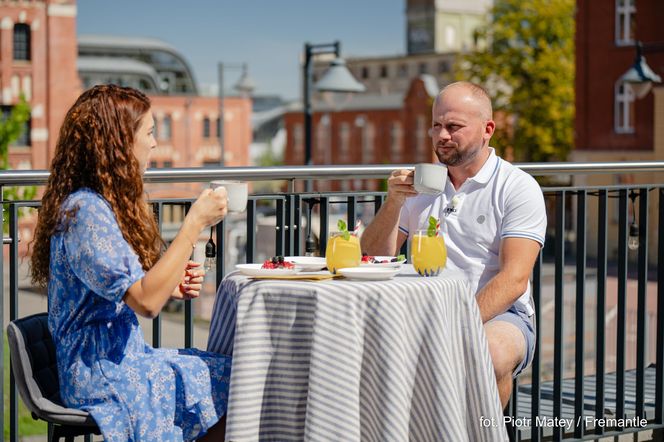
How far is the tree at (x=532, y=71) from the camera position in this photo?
5672cm

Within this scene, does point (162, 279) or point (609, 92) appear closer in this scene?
point (162, 279)

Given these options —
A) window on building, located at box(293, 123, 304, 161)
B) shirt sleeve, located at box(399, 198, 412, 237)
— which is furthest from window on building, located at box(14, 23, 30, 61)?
shirt sleeve, located at box(399, 198, 412, 237)

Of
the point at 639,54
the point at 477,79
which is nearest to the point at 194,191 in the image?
the point at 477,79

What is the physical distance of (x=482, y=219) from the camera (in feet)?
16.1

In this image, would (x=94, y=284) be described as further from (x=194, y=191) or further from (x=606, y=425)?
(x=194, y=191)

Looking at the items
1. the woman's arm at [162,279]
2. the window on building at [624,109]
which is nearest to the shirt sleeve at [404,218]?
the woman's arm at [162,279]

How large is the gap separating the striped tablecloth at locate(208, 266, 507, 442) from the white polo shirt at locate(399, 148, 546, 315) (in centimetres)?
73

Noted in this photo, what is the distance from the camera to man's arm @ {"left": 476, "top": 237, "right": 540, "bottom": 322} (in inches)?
184

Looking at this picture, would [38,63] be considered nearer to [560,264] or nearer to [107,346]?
[560,264]

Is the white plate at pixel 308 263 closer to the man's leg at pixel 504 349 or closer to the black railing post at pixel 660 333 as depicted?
the man's leg at pixel 504 349

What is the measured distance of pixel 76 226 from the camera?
3.82 metres

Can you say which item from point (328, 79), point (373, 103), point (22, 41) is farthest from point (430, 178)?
A: point (373, 103)

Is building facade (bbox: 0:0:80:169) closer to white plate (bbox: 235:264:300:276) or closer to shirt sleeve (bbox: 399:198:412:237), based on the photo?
shirt sleeve (bbox: 399:198:412:237)

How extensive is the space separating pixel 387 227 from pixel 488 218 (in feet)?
1.39
